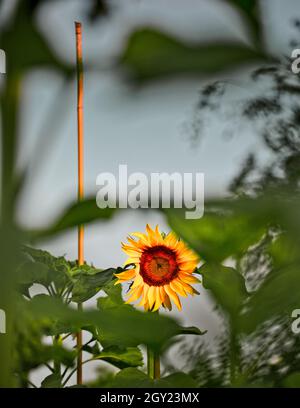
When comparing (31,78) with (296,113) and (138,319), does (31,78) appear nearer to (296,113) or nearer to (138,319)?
(138,319)

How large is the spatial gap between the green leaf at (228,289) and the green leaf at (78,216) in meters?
0.15

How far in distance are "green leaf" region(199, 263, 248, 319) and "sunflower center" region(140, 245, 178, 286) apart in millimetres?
349

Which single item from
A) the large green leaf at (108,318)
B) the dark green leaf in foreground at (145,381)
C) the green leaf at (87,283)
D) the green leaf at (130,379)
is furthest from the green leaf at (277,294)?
the green leaf at (87,283)

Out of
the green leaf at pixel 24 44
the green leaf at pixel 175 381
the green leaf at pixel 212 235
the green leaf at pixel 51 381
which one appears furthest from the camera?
the green leaf at pixel 51 381

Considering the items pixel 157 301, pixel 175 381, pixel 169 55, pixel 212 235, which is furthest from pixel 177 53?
pixel 157 301

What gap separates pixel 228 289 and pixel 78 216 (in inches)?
8.8

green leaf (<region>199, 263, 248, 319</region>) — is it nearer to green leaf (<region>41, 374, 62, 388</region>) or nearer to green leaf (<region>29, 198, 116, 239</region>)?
green leaf (<region>29, 198, 116, 239</region>)

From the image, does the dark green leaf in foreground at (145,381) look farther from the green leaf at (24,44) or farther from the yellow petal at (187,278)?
the green leaf at (24,44)

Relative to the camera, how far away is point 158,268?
778 mm

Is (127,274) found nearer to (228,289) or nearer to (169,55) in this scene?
(228,289)

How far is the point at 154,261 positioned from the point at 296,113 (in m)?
0.26

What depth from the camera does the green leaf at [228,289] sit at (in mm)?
332

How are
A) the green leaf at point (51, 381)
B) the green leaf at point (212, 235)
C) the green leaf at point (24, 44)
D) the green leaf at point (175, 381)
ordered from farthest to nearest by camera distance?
1. the green leaf at point (51, 381)
2. the green leaf at point (175, 381)
3. the green leaf at point (212, 235)
4. the green leaf at point (24, 44)
